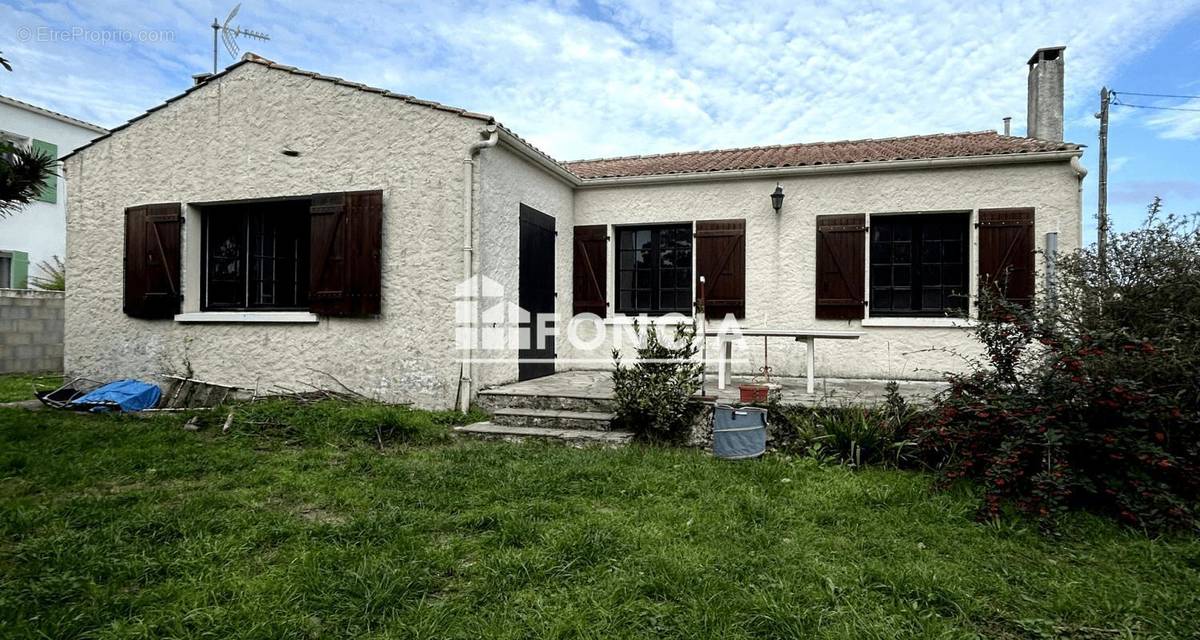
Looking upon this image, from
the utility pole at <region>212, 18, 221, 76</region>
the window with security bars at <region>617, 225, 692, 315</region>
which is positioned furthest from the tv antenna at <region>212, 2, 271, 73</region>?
the window with security bars at <region>617, 225, 692, 315</region>

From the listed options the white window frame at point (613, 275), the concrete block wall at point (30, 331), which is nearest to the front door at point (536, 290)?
the white window frame at point (613, 275)

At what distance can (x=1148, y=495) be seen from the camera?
3506 millimetres

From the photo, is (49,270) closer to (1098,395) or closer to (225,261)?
(225,261)

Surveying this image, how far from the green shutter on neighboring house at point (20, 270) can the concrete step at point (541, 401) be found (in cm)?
1611

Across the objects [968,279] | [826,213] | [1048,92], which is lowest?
[968,279]

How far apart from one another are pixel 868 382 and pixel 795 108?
16.3ft

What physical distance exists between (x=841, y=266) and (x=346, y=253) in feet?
21.7

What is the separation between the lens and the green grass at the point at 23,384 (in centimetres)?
829

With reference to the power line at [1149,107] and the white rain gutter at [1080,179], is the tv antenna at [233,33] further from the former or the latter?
the power line at [1149,107]

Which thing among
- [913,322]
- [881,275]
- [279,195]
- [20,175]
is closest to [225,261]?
[279,195]

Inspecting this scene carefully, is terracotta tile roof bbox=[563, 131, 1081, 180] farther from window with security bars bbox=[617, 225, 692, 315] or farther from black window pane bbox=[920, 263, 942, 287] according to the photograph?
black window pane bbox=[920, 263, 942, 287]

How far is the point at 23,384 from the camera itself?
9.34 metres

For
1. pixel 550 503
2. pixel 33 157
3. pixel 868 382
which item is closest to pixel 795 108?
pixel 868 382

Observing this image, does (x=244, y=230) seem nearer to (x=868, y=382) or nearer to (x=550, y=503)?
(x=550, y=503)
